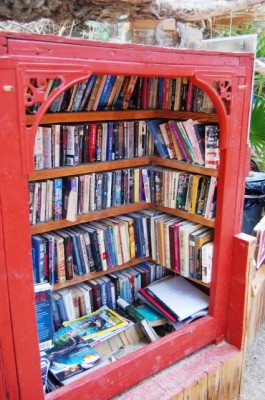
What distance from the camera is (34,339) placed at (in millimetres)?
1539

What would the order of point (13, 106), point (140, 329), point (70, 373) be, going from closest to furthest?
point (13, 106)
point (70, 373)
point (140, 329)

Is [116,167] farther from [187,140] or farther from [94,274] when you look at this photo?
[94,274]

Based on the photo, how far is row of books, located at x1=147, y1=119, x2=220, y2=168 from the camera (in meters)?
2.07

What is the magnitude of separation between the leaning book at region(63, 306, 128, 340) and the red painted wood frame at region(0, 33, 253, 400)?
36cm

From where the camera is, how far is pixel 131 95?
2328 mm

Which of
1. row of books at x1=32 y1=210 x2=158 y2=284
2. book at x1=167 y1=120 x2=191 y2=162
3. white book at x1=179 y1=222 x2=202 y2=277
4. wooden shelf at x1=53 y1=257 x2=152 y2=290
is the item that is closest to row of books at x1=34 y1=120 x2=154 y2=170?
book at x1=167 y1=120 x2=191 y2=162

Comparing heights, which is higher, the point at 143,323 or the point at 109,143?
the point at 109,143

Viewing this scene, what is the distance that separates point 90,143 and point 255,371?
1921 millimetres

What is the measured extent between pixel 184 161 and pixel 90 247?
0.78 m

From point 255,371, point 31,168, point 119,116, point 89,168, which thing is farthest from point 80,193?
point 255,371

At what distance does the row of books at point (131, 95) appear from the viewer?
2.04m

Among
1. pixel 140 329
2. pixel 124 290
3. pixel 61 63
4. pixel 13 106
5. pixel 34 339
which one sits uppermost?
pixel 61 63

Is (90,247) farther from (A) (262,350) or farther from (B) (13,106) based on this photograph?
(A) (262,350)

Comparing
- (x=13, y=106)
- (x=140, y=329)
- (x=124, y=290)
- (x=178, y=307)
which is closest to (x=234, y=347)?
(x=178, y=307)
